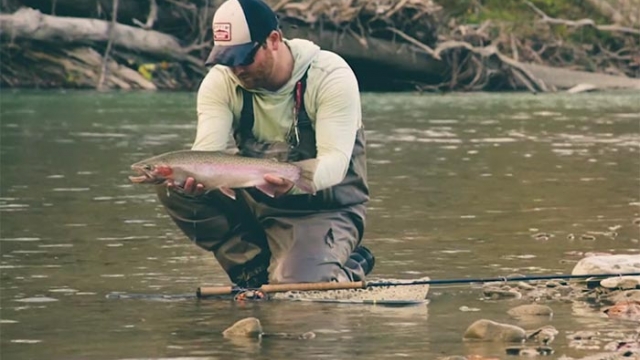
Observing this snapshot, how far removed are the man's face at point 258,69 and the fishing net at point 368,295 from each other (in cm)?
92

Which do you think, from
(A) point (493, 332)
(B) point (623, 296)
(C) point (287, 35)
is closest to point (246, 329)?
(A) point (493, 332)

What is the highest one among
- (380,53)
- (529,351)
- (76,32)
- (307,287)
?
(529,351)

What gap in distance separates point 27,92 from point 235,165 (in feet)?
84.1

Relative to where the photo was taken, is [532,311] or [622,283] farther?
[622,283]

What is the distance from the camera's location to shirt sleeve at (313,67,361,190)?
764cm

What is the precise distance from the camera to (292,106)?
7.95 m

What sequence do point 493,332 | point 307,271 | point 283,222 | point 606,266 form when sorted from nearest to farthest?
point 493,332
point 307,271
point 283,222
point 606,266

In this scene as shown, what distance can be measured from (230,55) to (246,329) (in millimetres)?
1261

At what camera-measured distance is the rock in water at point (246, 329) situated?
22.7 feet

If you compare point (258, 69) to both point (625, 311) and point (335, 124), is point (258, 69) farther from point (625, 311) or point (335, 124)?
point (625, 311)

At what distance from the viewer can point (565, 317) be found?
7.38 metres

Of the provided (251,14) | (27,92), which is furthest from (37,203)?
Result: (27,92)

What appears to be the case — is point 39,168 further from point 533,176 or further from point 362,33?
point 362,33

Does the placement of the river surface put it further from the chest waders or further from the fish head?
the fish head
